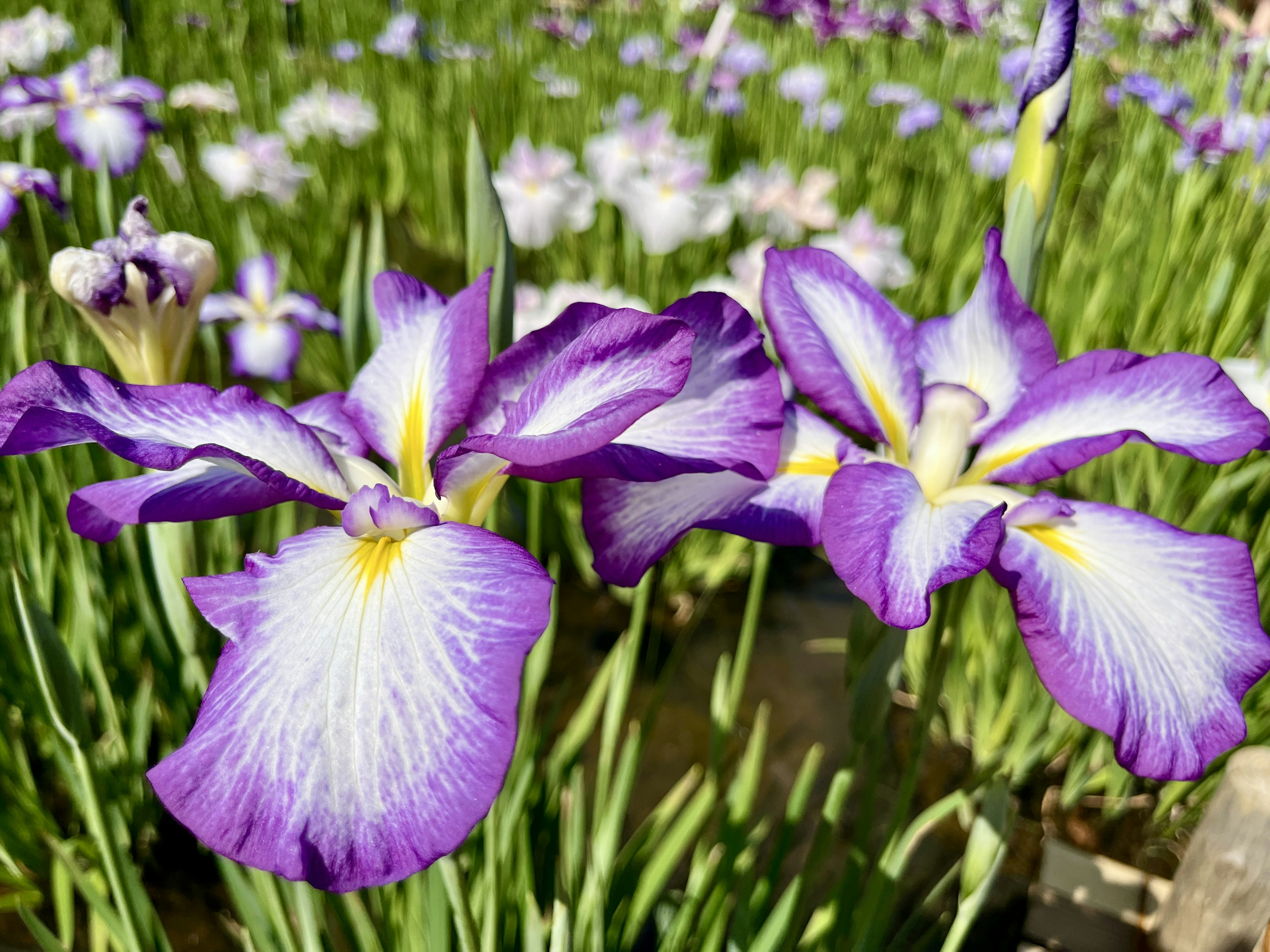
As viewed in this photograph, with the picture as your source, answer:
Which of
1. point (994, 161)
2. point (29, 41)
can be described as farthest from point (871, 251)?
point (29, 41)

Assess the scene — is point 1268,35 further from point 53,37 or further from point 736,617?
point 53,37

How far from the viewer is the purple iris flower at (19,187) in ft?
5.17

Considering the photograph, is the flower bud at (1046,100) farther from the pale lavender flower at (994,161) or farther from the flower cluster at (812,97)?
the flower cluster at (812,97)

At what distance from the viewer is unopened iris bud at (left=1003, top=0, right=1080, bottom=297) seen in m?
0.85

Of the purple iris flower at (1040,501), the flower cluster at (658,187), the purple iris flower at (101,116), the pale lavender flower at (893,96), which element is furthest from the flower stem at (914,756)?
the pale lavender flower at (893,96)

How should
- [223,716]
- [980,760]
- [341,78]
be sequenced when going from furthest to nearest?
[341,78] < [980,760] < [223,716]

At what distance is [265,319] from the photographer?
1845 millimetres

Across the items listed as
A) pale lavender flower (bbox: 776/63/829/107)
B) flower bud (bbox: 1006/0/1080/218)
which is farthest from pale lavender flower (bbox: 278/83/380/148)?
flower bud (bbox: 1006/0/1080/218)

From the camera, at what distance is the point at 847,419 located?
83 cm

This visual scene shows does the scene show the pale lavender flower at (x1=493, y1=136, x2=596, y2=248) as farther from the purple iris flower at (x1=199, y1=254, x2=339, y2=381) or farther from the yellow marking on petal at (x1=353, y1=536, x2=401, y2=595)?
the yellow marking on petal at (x1=353, y1=536, x2=401, y2=595)

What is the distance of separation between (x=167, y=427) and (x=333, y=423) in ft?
0.70

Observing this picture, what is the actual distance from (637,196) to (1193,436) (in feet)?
5.87

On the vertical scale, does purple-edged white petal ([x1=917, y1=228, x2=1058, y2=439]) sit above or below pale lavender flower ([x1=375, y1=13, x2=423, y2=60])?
below

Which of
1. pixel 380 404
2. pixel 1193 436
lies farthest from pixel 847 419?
pixel 380 404
